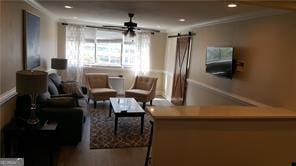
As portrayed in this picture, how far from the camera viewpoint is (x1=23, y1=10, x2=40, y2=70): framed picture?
158 inches

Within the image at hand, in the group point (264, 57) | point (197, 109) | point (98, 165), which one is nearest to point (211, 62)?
point (264, 57)

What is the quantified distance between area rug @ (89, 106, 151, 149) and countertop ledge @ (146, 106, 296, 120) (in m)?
1.68

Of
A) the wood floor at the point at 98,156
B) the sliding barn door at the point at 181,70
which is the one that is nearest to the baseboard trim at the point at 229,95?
the sliding barn door at the point at 181,70

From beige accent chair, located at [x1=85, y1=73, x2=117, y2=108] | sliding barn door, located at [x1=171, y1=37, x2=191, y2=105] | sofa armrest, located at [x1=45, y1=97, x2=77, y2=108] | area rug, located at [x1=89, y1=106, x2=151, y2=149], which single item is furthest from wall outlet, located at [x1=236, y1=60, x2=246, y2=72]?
beige accent chair, located at [x1=85, y1=73, x2=117, y2=108]

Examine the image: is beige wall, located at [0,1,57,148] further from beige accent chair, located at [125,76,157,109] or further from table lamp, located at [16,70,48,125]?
beige accent chair, located at [125,76,157,109]

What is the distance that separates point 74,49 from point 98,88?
163cm

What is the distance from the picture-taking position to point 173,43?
7980mm

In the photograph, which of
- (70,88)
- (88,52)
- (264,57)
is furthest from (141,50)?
(264,57)

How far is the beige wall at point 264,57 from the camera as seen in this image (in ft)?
11.1

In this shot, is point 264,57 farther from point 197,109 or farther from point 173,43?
point 173,43

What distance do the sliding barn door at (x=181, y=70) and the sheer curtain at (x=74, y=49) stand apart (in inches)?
117

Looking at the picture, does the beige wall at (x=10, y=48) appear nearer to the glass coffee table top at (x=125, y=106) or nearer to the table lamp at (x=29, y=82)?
the table lamp at (x=29, y=82)

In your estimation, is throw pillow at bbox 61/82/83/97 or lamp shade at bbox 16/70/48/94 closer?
lamp shade at bbox 16/70/48/94

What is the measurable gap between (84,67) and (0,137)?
5160mm
